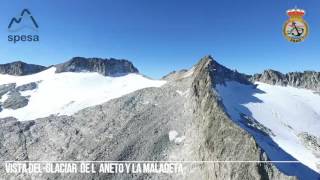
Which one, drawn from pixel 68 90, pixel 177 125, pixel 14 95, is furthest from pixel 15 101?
pixel 177 125

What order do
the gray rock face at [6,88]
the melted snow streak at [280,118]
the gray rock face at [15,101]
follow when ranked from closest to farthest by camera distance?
1. the melted snow streak at [280,118]
2. the gray rock face at [15,101]
3. the gray rock face at [6,88]

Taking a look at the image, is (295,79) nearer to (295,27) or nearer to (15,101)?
(295,27)

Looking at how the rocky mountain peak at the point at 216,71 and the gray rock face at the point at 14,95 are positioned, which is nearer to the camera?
the rocky mountain peak at the point at 216,71

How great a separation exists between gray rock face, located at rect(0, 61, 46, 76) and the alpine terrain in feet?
65.9

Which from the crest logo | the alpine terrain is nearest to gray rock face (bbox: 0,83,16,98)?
the alpine terrain

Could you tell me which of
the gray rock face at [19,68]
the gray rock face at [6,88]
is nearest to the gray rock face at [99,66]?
the gray rock face at [19,68]

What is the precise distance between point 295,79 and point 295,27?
3210 inches

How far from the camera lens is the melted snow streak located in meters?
67.2

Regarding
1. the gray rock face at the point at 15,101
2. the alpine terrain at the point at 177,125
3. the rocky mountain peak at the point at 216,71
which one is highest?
the rocky mountain peak at the point at 216,71

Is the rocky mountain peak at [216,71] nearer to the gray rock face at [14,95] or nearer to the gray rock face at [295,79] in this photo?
the gray rock face at [295,79]

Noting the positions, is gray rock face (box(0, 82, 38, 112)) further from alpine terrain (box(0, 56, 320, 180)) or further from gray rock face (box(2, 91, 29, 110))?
alpine terrain (box(0, 56, 320, 180))

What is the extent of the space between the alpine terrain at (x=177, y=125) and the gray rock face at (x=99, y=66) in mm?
14098

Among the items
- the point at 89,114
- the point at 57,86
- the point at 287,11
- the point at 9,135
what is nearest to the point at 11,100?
the point at 57,86

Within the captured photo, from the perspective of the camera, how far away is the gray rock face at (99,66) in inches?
5812
